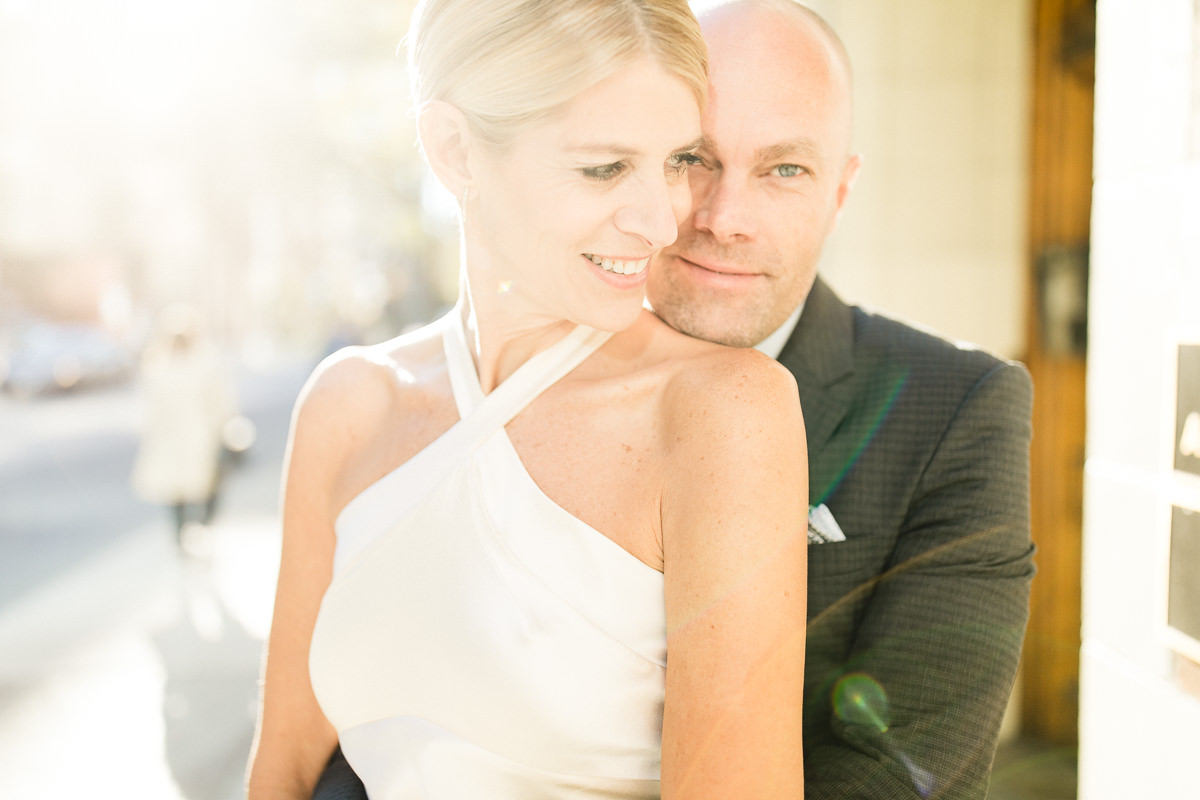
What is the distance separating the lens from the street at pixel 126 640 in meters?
4.16

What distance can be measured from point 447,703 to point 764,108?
3.85 ft

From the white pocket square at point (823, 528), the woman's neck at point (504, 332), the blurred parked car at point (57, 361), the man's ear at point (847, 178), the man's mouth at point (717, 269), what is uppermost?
the man's ear at point (847, 178)

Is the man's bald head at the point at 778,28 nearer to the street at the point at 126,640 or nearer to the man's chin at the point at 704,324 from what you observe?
the man's chin at the point at 704,324

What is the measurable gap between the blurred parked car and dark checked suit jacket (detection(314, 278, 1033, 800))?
20791 millimetres

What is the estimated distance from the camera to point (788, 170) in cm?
183

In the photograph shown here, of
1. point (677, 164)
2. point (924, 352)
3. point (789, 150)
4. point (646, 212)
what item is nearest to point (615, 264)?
point (646, 212)

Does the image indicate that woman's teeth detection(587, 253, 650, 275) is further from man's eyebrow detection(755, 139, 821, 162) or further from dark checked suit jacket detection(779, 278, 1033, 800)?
dark checked suit jacket detection(779, 278, 1033, 800)

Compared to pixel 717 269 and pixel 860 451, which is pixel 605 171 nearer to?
pixel 717 269

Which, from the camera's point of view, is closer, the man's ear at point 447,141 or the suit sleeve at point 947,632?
the man's ear at point 447,141

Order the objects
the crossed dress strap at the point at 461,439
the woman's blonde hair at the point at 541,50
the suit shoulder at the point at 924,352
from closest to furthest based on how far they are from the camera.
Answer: the woman's blonde hair at the point at 541,50 < the crossed dress strap at the point at 461,439 < the suit shoulder at the point at 924,352

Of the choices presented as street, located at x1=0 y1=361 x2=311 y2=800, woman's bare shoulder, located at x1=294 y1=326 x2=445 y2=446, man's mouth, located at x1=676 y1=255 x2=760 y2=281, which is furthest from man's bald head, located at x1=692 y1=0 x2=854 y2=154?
street, located at x1=0 y1=361 x2=311 y2=800

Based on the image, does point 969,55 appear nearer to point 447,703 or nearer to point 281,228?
point 447,703

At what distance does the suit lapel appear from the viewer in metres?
1.85

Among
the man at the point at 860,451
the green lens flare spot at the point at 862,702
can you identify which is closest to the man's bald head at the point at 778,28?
the man at the point at 860,451
